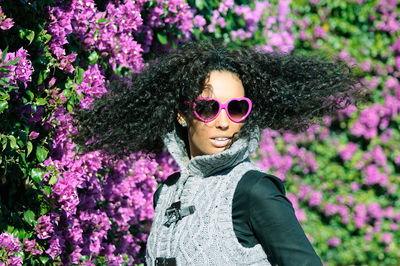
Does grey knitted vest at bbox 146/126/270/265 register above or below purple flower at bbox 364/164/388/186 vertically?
above

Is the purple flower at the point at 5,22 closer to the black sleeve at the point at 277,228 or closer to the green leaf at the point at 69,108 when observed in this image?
the green leaf at the point at 69,108

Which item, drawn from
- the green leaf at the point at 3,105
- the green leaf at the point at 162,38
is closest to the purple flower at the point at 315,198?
the green leaf at the point at 162,38

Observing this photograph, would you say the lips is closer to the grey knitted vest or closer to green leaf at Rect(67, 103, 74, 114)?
the grey knitted vest

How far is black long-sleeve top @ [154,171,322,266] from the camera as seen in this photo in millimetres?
2064

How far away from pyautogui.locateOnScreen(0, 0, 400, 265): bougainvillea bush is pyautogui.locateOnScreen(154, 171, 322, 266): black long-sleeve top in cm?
102

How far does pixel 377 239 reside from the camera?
6004mm

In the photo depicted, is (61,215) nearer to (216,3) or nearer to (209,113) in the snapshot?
(209,113)

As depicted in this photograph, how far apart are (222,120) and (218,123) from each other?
0.02m

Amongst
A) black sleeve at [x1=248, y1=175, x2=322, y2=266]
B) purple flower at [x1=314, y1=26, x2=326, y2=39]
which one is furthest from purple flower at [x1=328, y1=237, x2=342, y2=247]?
black sleeve at [x1=248, y1=175, x2=322, y2=266]

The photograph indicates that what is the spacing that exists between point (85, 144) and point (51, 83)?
13.7 inches

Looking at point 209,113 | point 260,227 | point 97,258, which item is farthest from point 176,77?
point 97,258

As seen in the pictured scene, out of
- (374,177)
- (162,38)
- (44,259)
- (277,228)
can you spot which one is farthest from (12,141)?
(374,177)

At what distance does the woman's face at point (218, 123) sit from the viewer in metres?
2.46

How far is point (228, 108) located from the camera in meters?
2.45
